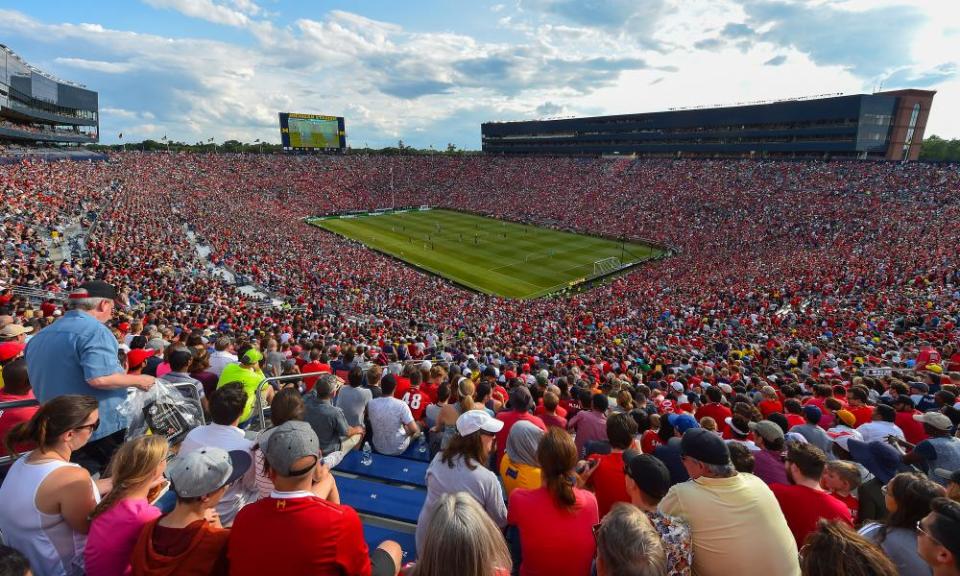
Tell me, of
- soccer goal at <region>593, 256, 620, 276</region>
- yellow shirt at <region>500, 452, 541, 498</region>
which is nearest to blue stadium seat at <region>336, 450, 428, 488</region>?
yellow shirt at <region>500, 452, 541, 498</region>

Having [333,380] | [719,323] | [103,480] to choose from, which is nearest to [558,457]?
[333,380]

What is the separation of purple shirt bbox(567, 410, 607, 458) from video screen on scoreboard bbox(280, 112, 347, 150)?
91.0 metres

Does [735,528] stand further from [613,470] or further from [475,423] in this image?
[475,423]

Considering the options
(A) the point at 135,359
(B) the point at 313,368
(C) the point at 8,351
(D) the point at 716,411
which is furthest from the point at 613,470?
(C) the point at 8,351

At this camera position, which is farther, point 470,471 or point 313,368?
point 313,368

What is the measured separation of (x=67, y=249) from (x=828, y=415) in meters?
34.1

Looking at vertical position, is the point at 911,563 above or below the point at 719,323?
above

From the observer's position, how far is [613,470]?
4551 millimetres

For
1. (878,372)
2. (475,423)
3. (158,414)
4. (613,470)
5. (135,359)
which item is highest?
(475,423)

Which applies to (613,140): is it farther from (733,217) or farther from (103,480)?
(103,480)

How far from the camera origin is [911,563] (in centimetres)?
321

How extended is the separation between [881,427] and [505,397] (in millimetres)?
5790

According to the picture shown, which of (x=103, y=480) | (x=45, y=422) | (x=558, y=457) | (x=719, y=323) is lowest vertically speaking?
(x=719, y=323)

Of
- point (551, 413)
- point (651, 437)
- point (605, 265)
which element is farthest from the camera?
point (605, 265)
